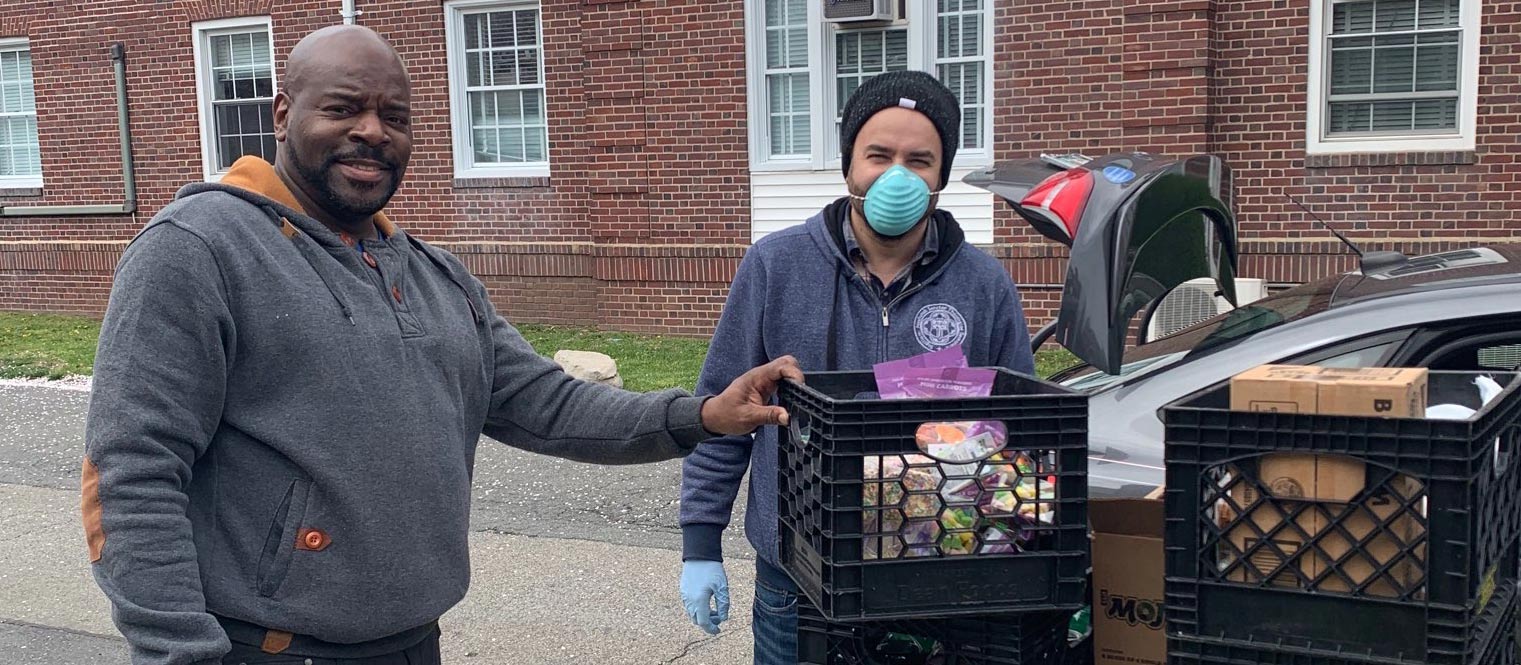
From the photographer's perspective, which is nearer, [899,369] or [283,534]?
[283,534]

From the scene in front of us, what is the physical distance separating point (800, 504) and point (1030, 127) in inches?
326

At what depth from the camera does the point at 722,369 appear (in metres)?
2.83

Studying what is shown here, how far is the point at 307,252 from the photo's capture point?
225 centimetres

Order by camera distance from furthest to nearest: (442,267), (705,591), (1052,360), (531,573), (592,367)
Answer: (1052,360) < (592,367) < (531,573) < (705,591) < (442,267)

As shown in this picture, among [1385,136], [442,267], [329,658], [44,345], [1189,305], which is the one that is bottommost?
[44,345]

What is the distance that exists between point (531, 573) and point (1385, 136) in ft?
23.3

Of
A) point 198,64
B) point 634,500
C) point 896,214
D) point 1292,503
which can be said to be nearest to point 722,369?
point 896,214

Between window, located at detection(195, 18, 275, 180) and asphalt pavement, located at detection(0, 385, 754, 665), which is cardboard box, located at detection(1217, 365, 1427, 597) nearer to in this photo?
asphalt pavement, located at detection(0, 385, 754, 665)

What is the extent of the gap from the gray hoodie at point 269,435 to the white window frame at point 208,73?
12.2 meters

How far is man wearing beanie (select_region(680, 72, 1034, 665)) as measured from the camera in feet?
8.76

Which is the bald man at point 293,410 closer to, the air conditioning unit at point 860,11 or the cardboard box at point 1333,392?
the cardboard box at point 1333,392

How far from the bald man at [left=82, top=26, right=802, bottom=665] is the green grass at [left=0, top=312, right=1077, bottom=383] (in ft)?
21.3

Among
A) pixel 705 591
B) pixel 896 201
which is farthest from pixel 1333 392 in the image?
pixel 705 591

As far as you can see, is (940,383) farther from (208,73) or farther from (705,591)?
(208,73)
